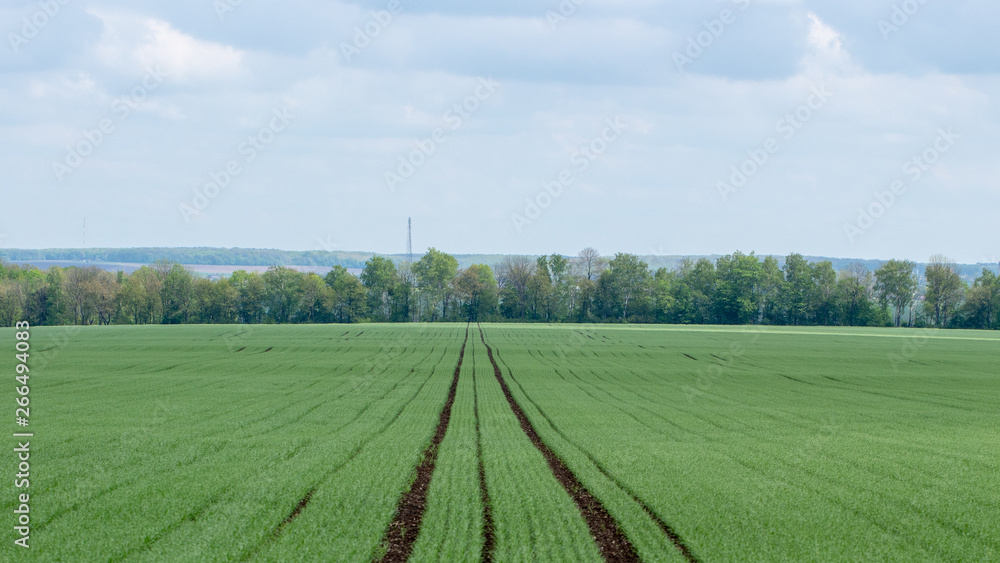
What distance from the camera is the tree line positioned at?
376ft

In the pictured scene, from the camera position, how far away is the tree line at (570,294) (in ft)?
376

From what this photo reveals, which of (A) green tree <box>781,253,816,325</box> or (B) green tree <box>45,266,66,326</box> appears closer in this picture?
(B) green tree <box>45,266,66,326</box>

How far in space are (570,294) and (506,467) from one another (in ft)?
361

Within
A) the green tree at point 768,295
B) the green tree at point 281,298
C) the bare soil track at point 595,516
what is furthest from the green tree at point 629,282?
the bare soil track at point 595,516

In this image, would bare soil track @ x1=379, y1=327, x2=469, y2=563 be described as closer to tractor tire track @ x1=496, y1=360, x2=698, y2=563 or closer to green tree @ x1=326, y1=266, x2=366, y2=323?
tractor tire track @ x1=496, y1=360, x2=698, y2=563

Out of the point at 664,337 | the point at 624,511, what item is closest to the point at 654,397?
the point at 624,511

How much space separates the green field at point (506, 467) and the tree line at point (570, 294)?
8184cm

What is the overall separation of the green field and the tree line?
81838 mm

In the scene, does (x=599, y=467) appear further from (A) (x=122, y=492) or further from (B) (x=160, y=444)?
(B) (x=160, y=444)

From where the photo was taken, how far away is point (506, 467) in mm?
16203

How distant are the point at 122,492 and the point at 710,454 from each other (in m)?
14.1

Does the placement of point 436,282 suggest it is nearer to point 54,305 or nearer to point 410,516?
point 54,305

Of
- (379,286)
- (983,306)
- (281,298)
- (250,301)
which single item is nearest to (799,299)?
(983,306)

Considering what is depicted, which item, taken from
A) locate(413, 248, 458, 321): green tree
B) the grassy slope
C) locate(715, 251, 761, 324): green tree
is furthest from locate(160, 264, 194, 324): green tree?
locate(715, 251, 761, 324): green tree
